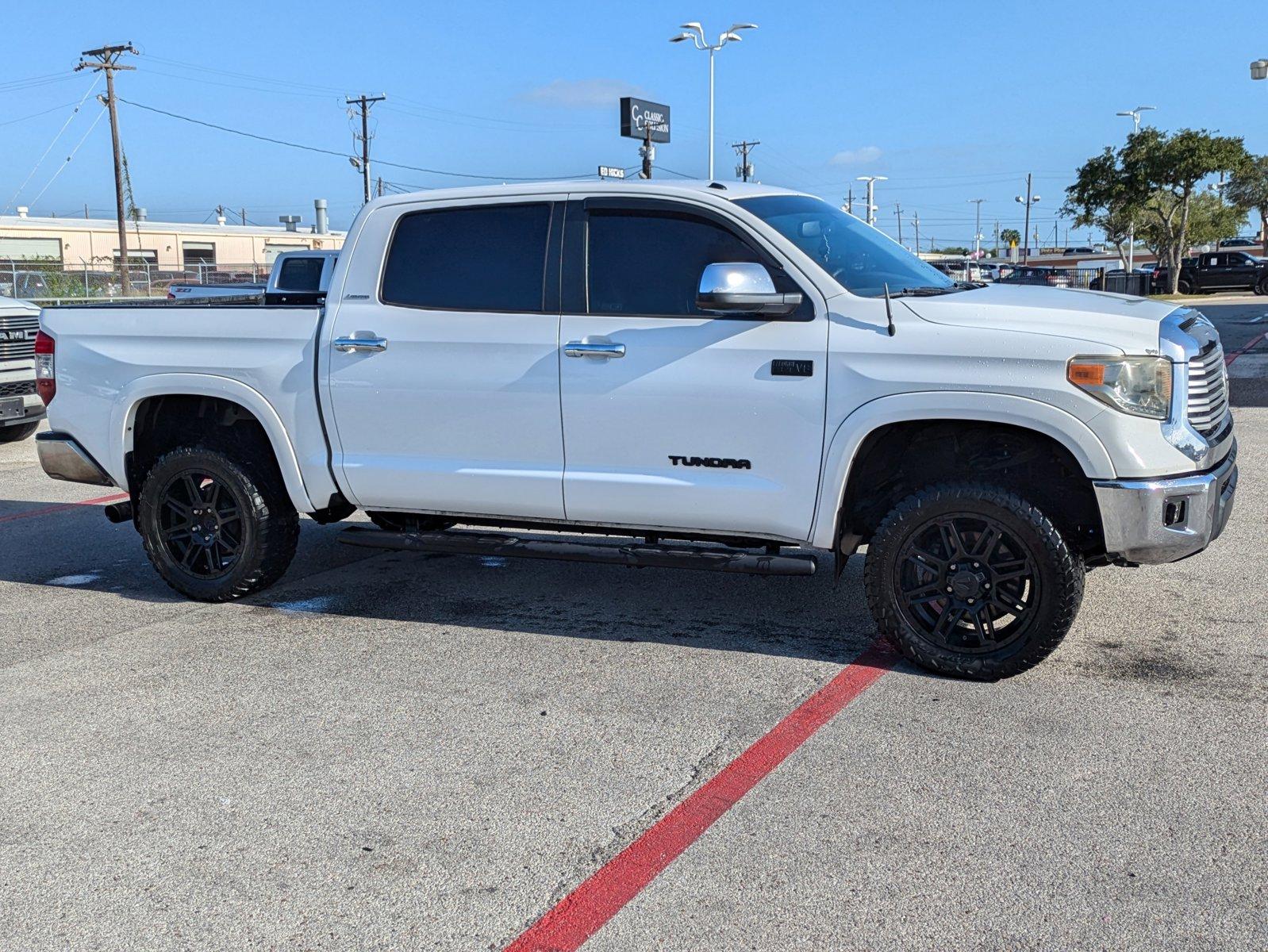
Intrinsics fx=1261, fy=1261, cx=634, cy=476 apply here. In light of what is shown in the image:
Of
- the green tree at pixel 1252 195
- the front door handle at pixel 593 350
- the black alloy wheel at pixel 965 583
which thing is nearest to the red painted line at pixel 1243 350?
the black alloy wheel at pixel 965 583

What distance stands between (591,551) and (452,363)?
1048 millimetres

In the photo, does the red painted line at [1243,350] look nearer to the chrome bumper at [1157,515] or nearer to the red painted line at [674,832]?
the chrome bumper at [1157,515]

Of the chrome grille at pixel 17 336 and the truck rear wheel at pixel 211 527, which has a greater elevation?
the chrome grille at pixel 17 336

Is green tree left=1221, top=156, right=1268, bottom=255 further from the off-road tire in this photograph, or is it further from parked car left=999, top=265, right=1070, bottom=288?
the off-road tire

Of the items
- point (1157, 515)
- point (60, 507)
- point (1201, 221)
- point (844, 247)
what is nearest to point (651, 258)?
point (844, 247)

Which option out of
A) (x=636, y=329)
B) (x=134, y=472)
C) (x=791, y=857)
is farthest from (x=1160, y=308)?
(x=134, y=472)

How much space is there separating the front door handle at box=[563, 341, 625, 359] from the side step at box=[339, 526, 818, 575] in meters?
0.87

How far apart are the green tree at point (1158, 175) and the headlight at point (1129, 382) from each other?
51.0 metres

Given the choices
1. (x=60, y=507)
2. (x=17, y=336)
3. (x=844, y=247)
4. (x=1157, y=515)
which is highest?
(x=844, y=247)

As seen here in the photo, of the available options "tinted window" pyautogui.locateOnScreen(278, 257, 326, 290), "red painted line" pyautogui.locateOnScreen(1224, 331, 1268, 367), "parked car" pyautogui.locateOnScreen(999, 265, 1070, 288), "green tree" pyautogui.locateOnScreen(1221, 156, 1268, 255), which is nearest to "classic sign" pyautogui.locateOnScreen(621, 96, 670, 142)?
"parked car" pyautogui.locateOnScreen(999, 265, 1070, 288)

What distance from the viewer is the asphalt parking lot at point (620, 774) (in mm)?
3297

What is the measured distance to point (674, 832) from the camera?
3748mm

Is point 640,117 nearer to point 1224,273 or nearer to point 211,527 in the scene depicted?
point 1224,273

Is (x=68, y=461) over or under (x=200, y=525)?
over
